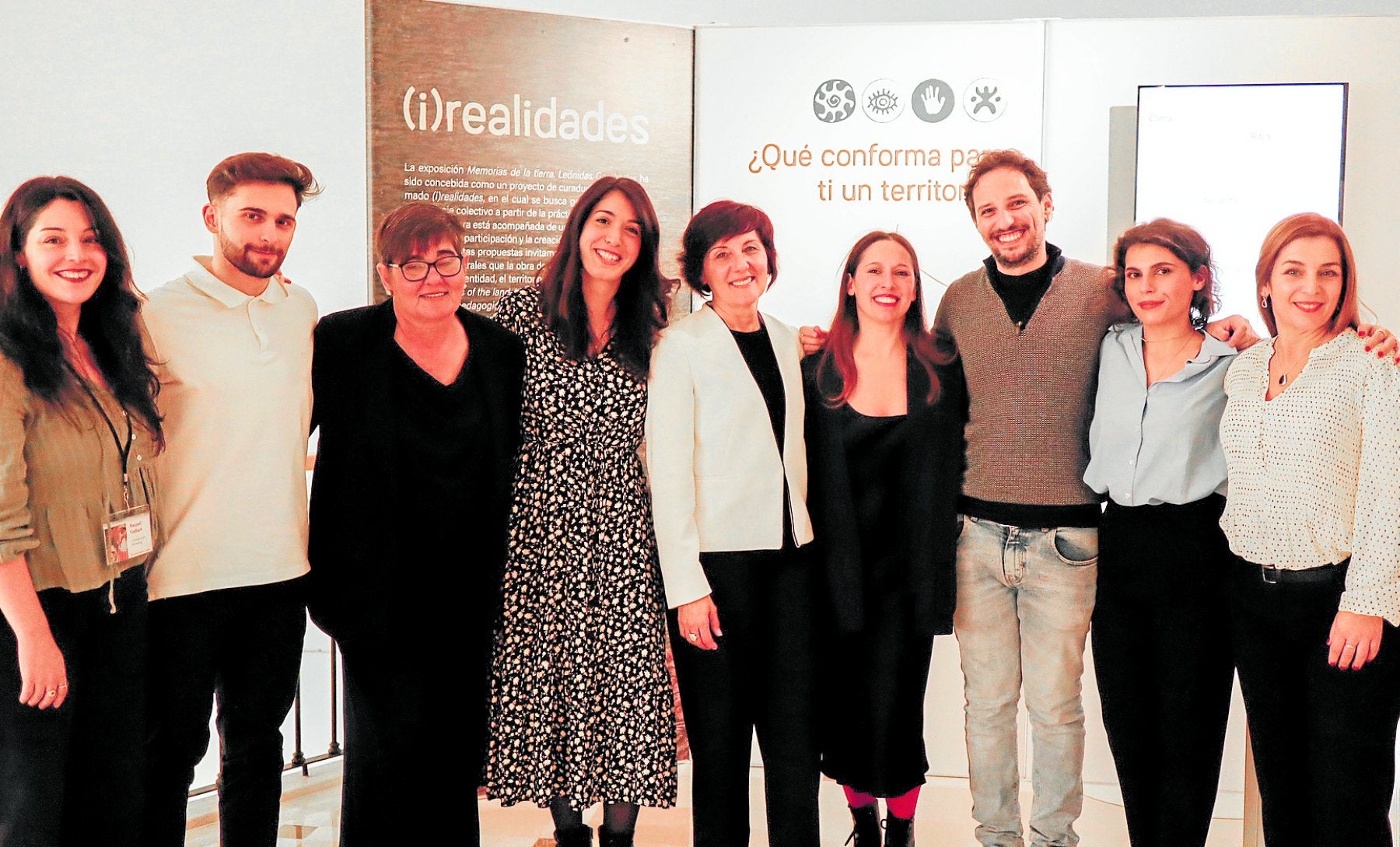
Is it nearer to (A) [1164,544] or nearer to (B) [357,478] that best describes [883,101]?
(A) [1164,544]

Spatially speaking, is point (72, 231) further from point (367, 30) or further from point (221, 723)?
point (367, 30)

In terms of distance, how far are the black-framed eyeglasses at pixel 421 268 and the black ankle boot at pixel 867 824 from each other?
1.69m

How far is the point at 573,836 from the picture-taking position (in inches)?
103

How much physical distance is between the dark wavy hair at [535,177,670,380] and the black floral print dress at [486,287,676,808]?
0.12 feet

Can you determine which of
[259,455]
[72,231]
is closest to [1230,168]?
[259,455]

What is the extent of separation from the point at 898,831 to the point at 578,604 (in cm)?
103

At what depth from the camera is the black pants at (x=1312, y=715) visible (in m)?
2.24

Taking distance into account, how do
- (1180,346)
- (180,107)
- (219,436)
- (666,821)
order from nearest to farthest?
(219,436) → (1180,346) → (666,821) → (180,107)

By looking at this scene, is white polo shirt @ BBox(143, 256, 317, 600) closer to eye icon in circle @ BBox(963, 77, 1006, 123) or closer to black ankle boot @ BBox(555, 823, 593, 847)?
black ankle boot @ BBox(555, 823, 593, 847)

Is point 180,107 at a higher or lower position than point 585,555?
higher

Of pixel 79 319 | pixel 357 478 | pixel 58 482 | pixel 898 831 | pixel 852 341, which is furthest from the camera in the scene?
pixel 898 831

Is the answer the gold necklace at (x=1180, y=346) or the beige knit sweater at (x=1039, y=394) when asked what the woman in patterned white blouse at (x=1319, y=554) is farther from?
the beige knit sweater at (x=1039, y=394)

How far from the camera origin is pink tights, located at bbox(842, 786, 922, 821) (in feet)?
8.91

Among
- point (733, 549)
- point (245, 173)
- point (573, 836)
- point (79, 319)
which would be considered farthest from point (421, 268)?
point (573, 836)
